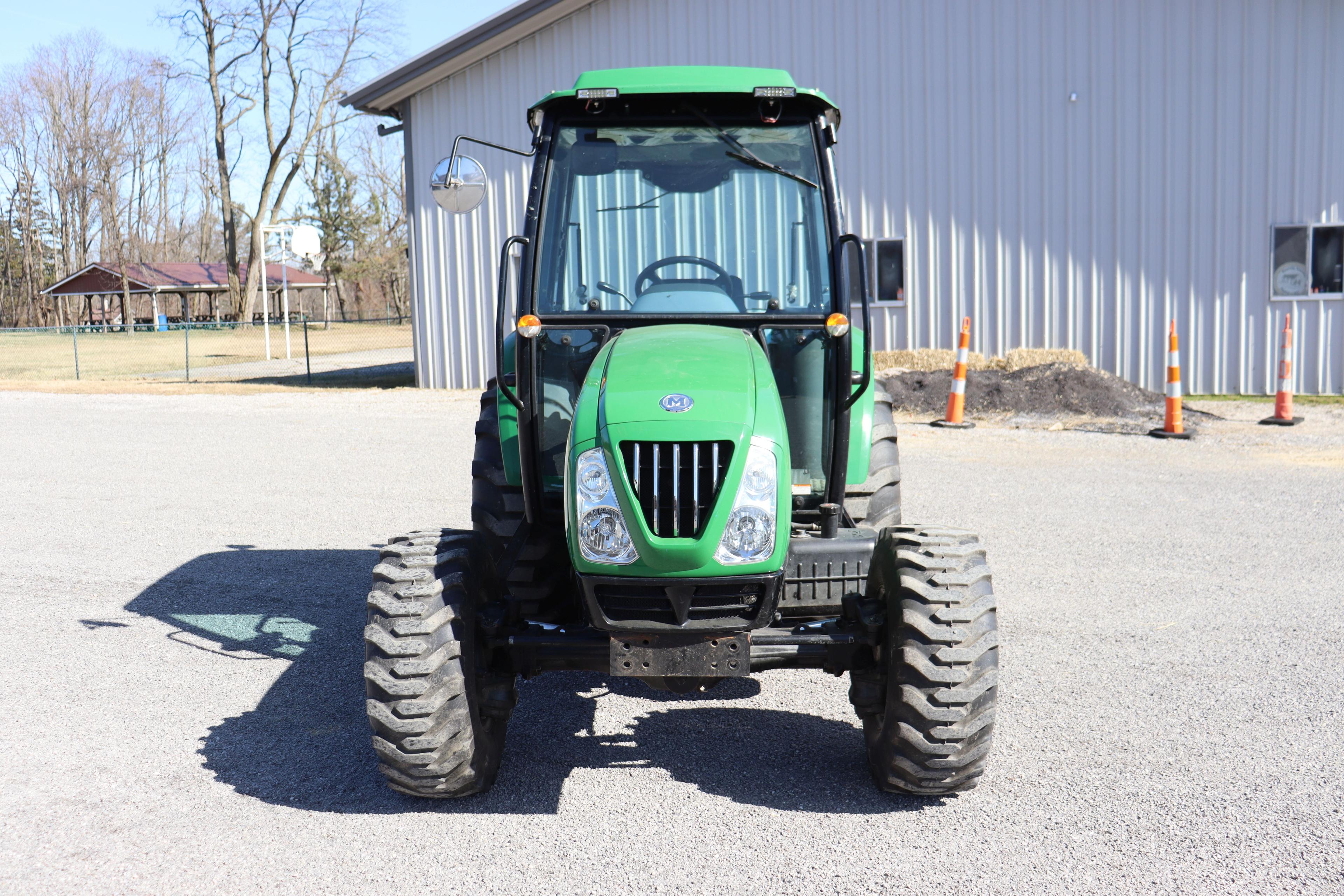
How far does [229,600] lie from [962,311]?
12.3 metres

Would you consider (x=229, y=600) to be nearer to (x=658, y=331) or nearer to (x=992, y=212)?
(x=658, y=331)

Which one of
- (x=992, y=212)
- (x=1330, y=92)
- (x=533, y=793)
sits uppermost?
(x=1330, y=92)

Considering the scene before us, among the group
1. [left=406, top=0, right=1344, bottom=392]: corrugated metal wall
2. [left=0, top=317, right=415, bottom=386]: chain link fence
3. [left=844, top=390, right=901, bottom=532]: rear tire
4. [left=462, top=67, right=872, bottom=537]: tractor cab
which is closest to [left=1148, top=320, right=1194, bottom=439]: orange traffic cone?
[left=406, top=0, right=1344, bottom=392]: corrugated metal wall

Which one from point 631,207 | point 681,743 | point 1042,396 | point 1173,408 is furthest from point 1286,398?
point 681,743

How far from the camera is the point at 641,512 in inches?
137

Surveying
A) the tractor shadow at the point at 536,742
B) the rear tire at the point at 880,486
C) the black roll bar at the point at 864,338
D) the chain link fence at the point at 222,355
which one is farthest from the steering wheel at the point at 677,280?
the chain link fence at the point at 222,355

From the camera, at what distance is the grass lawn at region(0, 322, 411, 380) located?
28.0 metres

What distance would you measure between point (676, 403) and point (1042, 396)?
37.5 feet

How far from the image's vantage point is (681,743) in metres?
4.46

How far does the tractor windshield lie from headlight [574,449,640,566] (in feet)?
3.70

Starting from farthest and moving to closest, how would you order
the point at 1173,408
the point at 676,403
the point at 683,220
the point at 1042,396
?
the point at 1042,396 < the point at 1173,408 < the point at 683,220 < the point at 676,403

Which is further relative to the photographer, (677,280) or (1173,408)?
(1173,408)

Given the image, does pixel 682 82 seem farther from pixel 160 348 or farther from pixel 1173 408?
pixel 160 348

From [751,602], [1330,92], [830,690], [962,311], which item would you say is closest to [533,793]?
[751,602]
